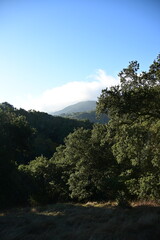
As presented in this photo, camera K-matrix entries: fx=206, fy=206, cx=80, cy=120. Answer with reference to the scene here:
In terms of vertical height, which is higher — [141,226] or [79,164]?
[79,164]

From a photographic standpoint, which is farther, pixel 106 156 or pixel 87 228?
pixel 106 156

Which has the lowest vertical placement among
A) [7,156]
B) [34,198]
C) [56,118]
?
[34,198]

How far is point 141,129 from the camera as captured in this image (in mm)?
10656

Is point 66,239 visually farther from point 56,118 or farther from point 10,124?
point 56,118

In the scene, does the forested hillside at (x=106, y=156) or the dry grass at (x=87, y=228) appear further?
the forested hillside at (x=106, y=156)

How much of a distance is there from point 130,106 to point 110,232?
5.86 metres

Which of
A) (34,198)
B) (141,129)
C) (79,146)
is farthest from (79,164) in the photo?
(141,129)

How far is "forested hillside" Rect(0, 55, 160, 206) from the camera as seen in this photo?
34.6ft

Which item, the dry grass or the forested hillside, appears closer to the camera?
the dry grass

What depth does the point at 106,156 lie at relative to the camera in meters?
18.8

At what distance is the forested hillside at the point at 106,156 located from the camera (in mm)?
10531

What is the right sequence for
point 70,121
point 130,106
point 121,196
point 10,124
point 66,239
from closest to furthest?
point 66,239 < point 130,106 < point 121,196 < point 10,124 < point 70,121

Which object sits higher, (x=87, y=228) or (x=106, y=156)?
(x=106, y=156)

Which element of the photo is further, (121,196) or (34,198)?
(34,198)
